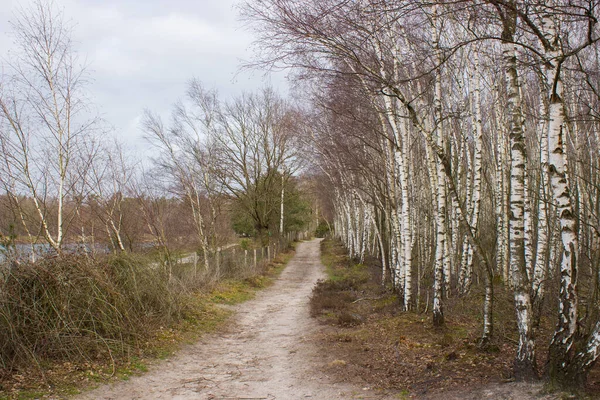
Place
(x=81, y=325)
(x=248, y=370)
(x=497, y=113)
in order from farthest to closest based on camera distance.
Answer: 1. (x=497, y=113)
2. (x=248, y=370)
3. (x=81, y=325)

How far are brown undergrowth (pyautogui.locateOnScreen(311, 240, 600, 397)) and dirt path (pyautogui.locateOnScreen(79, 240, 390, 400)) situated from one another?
40cm

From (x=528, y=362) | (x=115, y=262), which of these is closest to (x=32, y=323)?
(x=115, y=262)

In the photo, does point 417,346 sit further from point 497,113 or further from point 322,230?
point 322,230

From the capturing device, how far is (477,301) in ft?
35.0

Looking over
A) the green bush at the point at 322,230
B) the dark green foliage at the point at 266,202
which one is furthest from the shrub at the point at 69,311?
the green bush at the point at 322,230

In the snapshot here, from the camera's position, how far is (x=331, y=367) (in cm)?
688

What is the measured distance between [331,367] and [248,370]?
131cm

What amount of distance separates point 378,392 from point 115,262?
5568 mm

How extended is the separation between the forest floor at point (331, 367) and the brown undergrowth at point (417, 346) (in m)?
0.02

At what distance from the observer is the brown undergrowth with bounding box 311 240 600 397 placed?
18.4 ft

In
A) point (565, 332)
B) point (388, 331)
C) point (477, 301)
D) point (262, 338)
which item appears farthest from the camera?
point (477, 301)

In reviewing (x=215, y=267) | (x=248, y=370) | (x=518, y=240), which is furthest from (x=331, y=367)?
(x=215, y=267)

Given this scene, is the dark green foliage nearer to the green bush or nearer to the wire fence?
the wire fence

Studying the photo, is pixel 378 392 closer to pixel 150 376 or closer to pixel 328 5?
pixel 150 376
